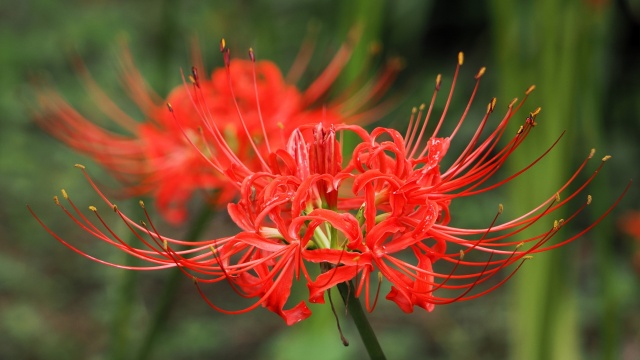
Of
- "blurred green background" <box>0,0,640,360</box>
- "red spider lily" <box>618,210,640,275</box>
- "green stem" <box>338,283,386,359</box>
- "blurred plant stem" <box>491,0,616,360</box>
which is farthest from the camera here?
"red spider lily" <box>618,210,640,275</box>

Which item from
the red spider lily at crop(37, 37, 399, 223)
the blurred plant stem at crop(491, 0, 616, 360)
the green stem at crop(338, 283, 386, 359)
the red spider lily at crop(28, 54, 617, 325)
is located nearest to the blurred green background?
the blurred plant stem at crop(491, 0, 616, 360)

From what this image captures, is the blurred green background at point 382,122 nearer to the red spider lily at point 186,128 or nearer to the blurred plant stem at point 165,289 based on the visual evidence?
the blurred plant stem at point 165,289

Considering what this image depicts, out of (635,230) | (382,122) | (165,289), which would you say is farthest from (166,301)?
(382,122)

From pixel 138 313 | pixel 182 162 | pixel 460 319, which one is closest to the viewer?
pixel 182 162

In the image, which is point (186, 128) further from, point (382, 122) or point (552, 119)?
point (382, 122)

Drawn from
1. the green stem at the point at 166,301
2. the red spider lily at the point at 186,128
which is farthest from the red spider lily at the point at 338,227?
the red spider lily at the point at 186,128

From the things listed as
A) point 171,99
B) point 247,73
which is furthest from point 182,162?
point 247,73

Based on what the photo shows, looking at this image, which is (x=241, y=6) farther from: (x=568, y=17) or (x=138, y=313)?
(x=568, y=17)

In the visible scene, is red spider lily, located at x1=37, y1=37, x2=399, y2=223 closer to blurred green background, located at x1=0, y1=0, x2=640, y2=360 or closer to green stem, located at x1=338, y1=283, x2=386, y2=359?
blurred green background, located at x1=0, y1=0, x2=640, y2=360
